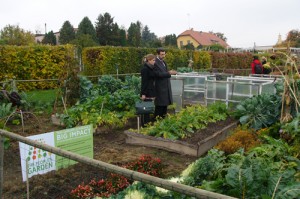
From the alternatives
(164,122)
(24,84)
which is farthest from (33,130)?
(24,84)

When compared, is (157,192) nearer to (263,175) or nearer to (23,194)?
(263,175)

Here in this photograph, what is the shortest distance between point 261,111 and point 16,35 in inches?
1227

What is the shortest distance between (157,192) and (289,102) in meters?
4.03

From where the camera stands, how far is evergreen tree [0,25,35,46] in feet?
99.8

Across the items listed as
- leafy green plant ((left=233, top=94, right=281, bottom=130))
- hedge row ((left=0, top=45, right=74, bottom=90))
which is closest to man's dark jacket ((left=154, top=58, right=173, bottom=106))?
leafy green plant ((left=233, top=94, right=281, bottom=130))

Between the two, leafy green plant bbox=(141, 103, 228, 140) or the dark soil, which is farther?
leafy green plant bbox=(141, 103, 228, 140)

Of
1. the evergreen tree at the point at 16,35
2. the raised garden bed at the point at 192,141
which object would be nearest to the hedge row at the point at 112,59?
the raised garden bed at the point at 192,141

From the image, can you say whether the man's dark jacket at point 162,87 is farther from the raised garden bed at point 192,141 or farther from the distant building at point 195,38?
the distant building at point 195,38

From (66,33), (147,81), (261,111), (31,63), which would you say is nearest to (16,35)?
(66,33)

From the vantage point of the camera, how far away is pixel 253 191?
2.55 metres

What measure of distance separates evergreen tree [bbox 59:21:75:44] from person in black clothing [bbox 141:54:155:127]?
138 ft

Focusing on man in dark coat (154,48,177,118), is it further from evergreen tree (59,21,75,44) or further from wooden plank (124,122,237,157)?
evergreen tree (59,21,75,44)

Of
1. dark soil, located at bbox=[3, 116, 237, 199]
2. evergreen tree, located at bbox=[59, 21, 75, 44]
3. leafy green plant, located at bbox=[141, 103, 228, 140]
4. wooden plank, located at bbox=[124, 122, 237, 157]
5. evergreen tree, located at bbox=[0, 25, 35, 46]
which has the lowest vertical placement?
dark soil, located at bbox=[3, 116, 237, 199]

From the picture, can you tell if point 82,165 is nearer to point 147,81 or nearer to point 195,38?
point 147,81
